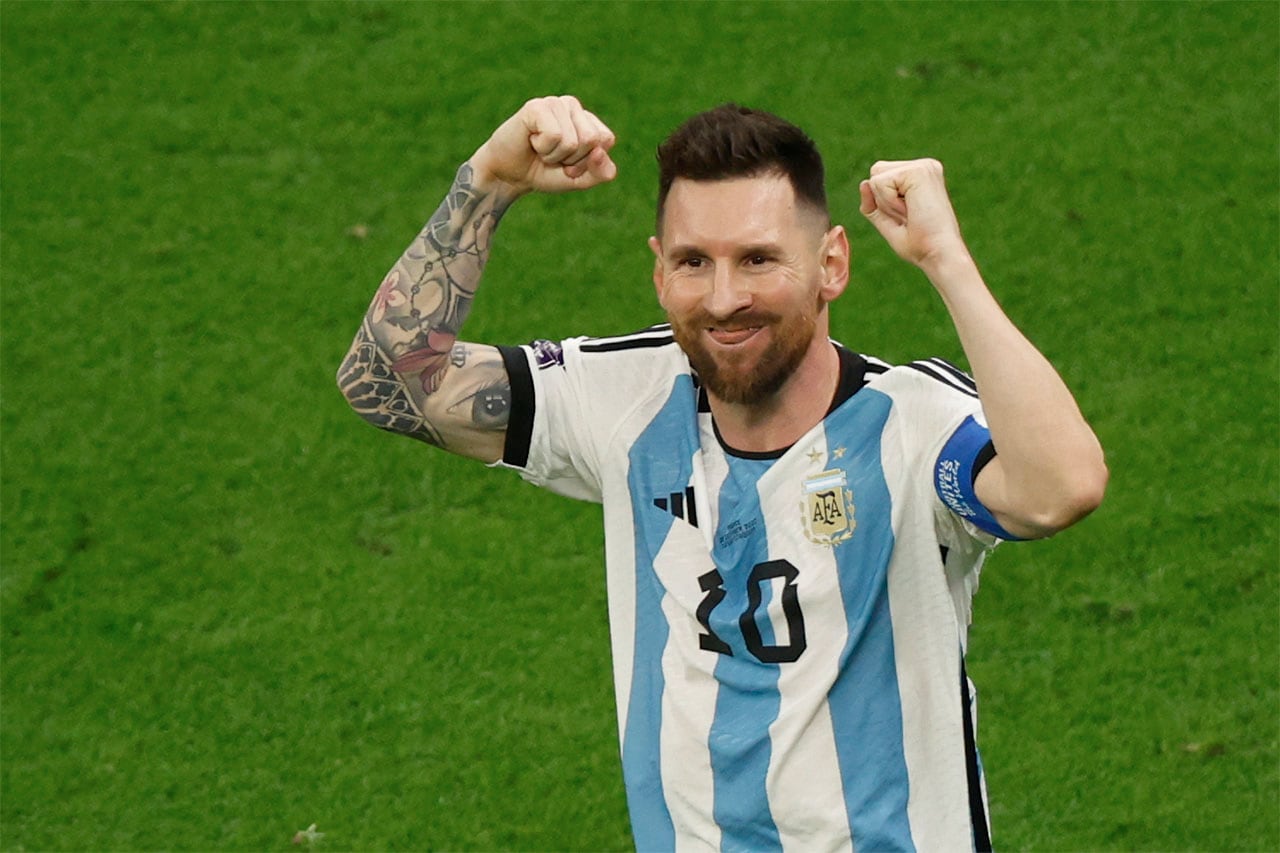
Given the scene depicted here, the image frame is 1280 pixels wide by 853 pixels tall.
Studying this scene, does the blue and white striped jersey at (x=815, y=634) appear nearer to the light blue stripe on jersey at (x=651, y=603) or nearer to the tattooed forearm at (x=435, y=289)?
the light blue stripe on jersey at (x=651, y=603)

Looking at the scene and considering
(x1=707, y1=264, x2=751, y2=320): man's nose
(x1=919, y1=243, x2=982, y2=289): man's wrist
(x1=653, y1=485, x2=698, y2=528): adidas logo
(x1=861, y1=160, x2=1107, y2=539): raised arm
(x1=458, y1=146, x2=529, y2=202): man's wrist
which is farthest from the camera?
(x1=458, y1=146, x2=529, y2=202): man's wrist

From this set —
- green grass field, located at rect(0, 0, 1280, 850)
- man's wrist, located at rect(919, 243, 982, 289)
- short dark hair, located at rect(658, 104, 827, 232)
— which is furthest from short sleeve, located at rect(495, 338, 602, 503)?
green grass field, located at rect(0, 0, 1280, 850)

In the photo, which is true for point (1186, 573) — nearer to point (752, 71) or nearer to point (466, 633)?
point (466, 633)

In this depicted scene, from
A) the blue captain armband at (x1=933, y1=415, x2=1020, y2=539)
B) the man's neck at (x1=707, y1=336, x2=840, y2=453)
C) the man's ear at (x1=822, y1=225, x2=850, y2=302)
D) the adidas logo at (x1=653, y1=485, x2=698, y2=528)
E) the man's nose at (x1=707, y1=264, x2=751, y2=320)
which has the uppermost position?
the man's ear at (x1=822, y1=225, x2=850, y2=302)

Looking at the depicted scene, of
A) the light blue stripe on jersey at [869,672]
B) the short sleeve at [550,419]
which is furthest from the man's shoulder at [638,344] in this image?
the light blue stripe on jersey at [869,672]

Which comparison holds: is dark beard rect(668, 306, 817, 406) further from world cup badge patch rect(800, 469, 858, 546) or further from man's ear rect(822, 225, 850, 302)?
world cup badge patch rect(800, 469, 858, 546)

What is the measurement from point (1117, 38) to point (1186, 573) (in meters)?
3.09

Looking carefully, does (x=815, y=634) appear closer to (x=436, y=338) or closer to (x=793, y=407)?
(x=793, y=407)

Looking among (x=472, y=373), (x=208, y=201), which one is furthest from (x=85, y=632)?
(x=472, y=373)

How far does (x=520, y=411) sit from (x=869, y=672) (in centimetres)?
94

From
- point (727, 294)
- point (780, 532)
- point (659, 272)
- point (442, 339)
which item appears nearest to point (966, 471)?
point (780, 532)

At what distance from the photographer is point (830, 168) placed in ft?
26.8

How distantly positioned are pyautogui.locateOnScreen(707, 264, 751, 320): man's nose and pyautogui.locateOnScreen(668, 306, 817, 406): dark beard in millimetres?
42

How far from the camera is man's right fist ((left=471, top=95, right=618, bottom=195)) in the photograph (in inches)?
144
